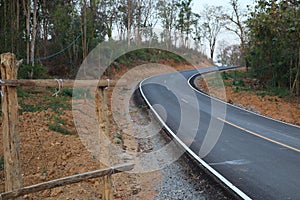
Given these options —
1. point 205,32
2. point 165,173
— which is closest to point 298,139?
point 165,173

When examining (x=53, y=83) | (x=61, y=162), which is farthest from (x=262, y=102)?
(x=53, y=83)

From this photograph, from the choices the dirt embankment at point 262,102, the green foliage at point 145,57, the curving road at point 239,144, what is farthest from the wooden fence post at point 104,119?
the green foliage at point 145,57

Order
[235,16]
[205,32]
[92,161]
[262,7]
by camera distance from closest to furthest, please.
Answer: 1. [92,161]
2. [262,7]
3. [235,16]
4. [205,32]

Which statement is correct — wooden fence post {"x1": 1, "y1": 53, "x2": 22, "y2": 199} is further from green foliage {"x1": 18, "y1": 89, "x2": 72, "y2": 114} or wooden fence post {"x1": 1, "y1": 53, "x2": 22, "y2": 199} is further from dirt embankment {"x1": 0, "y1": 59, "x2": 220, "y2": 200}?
Answer: green foliage {"x1": 18, "y1": 89, "x2": 72, "y2": 114}

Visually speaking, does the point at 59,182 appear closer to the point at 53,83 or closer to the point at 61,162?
the point at 53,83

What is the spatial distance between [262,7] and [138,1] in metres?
23.6

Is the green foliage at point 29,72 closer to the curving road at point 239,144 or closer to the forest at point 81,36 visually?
the forest at point 81,36

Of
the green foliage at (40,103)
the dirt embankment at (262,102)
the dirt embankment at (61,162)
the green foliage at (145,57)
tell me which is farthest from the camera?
the green foliage at (145,57)

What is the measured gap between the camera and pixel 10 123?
162 inches

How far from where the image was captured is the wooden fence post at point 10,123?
4.06 meters

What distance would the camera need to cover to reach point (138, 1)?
39188mm

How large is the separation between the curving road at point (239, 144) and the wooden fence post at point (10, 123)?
13.0 feet

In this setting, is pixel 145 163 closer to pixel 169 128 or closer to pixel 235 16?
pixel 169 128

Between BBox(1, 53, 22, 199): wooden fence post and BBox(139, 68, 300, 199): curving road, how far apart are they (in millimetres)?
3955
